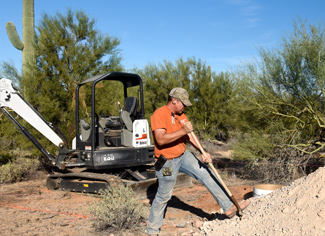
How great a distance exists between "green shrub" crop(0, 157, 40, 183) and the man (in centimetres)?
726

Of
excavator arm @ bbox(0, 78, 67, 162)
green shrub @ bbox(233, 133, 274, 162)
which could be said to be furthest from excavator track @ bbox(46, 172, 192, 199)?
green shrub @ bbox(233, 133, 274, 162)

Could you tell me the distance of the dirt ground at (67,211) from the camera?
18.2 feet

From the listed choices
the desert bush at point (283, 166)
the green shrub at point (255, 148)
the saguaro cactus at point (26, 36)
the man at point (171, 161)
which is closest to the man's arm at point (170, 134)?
the man at point (171, 161)

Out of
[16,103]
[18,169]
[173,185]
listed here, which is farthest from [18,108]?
[173,185]

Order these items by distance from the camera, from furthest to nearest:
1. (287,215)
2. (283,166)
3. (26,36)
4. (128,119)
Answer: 1. (26,36)
2. (283,166)
3. (128,119)
4. (287,215)

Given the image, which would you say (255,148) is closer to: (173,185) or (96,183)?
(96,183)

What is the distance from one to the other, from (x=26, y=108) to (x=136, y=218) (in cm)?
493

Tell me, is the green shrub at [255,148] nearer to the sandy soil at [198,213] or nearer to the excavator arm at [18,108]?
the sandy soil at [198,213]

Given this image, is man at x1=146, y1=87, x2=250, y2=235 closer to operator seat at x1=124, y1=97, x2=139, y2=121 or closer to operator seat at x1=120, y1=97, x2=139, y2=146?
operator seat at x1=120, y1=97, x2=139, y2=146

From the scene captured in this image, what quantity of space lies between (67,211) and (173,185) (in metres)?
3.10

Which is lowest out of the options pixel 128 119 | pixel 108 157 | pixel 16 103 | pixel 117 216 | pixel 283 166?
pixel 117 216

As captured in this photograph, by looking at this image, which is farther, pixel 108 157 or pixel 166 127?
pixel 108 157

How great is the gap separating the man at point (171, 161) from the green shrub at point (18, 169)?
7.26m

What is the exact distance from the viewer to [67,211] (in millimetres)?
6895
